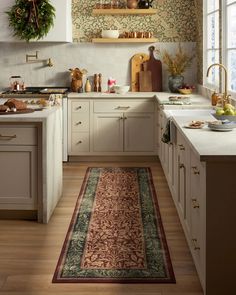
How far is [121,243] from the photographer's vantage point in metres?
3.96

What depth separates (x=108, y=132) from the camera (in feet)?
23.5

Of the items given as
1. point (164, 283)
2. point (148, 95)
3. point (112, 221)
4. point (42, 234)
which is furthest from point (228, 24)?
point (164, 283)

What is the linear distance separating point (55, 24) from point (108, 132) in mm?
1553

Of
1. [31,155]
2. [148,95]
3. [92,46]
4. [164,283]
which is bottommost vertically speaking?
[164,283]

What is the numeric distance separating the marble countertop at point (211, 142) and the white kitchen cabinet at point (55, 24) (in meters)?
3.45

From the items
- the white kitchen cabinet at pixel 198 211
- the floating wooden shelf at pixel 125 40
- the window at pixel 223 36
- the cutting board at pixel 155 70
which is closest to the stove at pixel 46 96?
the floating wooden shelf at pixel 125 40

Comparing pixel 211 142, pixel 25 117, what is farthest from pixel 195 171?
pixel 25 117

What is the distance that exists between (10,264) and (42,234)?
0.69 metres

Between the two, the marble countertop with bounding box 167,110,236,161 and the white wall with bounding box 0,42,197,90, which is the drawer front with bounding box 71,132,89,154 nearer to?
the white wall with bounding box 0,42,197,90

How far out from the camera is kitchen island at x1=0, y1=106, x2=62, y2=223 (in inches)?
171

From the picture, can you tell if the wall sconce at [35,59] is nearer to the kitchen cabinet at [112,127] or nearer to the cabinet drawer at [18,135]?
the kitchen cabinet at [112,127]

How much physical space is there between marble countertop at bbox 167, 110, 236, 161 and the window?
1.68m

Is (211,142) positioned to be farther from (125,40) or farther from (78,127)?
(125,40)

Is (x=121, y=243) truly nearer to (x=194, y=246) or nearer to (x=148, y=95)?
(x=194, y=246)
